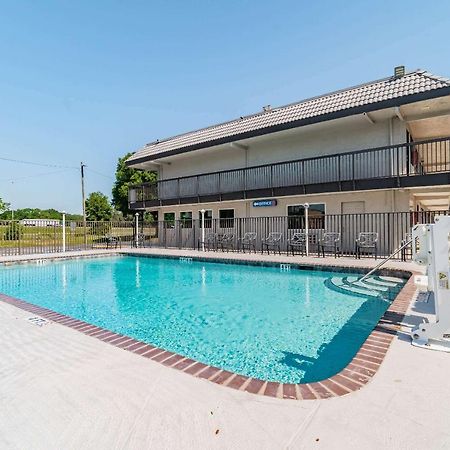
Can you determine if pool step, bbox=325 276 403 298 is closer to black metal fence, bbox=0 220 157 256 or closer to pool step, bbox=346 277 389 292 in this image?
pool step, bbox=346 277 389 292

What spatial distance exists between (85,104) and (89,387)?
23.9 m

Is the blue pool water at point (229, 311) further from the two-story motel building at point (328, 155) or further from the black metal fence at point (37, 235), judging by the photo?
the black metal fence at point (37, 235)

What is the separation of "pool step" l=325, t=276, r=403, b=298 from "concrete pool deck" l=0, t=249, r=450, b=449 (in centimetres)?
434

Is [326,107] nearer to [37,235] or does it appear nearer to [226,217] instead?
[226,217]

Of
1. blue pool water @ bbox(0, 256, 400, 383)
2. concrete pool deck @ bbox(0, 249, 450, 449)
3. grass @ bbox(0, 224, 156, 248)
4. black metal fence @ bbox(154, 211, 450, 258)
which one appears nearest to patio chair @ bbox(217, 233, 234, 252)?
black metal fence @ bbox(154, 211, 450, 258)

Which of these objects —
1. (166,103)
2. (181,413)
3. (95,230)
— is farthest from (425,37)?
(95,230)

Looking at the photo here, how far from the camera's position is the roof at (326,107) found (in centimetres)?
1123

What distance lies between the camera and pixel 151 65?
53.4 feet

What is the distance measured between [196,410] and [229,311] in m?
4.02

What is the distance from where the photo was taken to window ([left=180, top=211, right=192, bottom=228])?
64.8 ft

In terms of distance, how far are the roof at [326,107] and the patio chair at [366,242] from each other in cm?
495

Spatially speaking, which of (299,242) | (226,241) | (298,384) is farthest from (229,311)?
(226,241)

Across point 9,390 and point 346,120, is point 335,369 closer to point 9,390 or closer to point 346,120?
point 9,390

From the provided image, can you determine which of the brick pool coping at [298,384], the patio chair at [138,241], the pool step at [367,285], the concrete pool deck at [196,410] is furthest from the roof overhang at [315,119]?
the concrete pool deck at [196,410]
